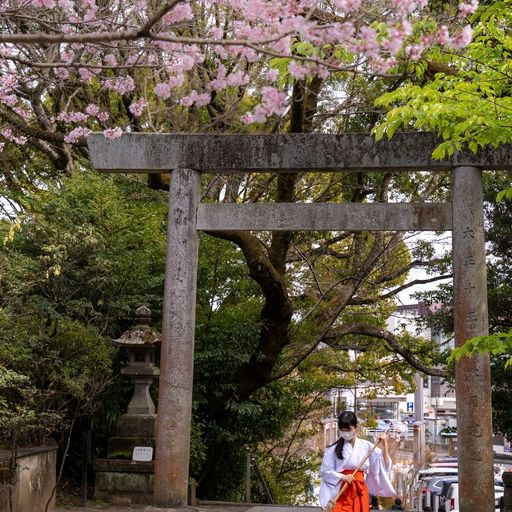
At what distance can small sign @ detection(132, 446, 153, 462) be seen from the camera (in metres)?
10.7

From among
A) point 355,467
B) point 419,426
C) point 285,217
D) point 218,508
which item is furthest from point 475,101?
point 419,426

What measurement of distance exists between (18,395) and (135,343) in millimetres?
2265

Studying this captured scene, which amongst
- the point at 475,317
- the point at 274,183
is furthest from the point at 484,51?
the point at 274,183

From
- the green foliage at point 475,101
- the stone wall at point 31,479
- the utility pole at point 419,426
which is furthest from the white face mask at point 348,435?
the utility pole at point 419,426

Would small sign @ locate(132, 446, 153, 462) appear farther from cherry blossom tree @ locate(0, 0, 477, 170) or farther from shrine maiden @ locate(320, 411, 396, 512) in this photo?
shrine maiden @ locate(320, 411, 396, 512)

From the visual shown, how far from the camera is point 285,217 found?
28.9ft

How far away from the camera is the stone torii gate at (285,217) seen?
27.1ft

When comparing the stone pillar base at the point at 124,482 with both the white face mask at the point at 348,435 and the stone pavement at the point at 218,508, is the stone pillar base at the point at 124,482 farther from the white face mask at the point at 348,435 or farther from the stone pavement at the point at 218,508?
the white face mask at the point at 348,435

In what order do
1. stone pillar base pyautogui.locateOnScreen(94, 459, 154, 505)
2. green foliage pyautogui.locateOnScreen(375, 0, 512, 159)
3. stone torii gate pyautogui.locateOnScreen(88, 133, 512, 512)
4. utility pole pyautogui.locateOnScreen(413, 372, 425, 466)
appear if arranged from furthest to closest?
utility pole pyautogui.locateOnScreen(413, 372, 425, 466)
stone pillar base pyautogui.locateOnScreen(94, 459, 154, 505)
stone torii gate pyautogui.locateOnScreen(88, 133, 512, 512)
green foliage pyautogui.locateOnScreen(375, 0, 512, 159)

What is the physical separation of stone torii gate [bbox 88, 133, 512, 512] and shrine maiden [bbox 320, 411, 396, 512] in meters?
1.89

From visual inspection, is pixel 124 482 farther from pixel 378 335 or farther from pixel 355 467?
pixel 378 335

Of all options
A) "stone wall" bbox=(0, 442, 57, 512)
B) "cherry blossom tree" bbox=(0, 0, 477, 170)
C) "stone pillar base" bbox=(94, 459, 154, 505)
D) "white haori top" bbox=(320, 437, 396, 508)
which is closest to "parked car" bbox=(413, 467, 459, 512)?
"stone pillar base" bbox=(94, 459, 154, 505)

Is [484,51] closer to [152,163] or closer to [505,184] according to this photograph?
[152,163]

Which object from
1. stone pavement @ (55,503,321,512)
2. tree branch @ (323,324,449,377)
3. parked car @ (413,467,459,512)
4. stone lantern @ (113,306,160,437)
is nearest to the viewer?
stone pavement @ (55,503,321,512)
